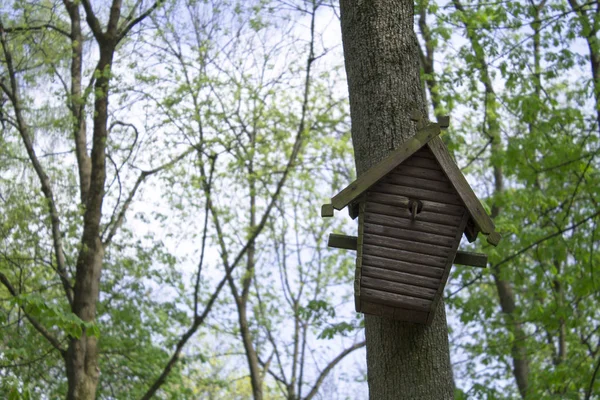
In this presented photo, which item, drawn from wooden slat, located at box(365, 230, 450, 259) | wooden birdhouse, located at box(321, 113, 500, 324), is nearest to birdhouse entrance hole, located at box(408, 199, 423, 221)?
wooden birdhouse, located at box(321, 113, 500, 324)

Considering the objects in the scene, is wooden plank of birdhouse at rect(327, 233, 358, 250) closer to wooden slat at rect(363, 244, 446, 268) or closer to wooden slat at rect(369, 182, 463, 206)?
wooden slat at rect(363, 244, 446, 268)

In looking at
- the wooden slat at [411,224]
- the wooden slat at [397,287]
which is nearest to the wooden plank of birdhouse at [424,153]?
the wooden slat at [411,224]

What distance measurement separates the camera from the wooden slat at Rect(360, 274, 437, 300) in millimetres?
2986

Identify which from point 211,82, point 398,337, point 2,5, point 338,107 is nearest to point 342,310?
point 338,107

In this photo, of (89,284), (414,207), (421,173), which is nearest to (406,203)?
(414,207)

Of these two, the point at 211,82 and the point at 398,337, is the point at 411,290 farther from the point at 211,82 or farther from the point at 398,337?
the point at 211,82

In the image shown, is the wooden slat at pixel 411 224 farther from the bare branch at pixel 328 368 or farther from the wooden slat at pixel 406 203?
the bare branch at pixel 328 368

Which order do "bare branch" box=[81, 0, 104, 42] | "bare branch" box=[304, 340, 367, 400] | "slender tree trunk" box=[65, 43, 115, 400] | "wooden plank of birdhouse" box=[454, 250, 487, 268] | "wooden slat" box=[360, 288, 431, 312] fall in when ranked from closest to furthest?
"wooden slat" box=[360, 288, 431, 312], "wooden plank of birdhouse" box=[454, 250, 487, 268], "slender tree trunk" box=[65, 43, 115, 400], "bare branch" box=[81, 0, 104, 42], "bare branch" box=[304, 340, 367, 400]

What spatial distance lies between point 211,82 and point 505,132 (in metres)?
4.97

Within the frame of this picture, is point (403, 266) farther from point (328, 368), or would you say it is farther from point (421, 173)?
point (328, 368)

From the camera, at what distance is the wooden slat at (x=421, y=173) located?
3.10 metres

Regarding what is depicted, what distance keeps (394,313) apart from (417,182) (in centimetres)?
55

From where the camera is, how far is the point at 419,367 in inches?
119

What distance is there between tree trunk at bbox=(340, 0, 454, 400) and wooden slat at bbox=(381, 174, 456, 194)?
19cm
